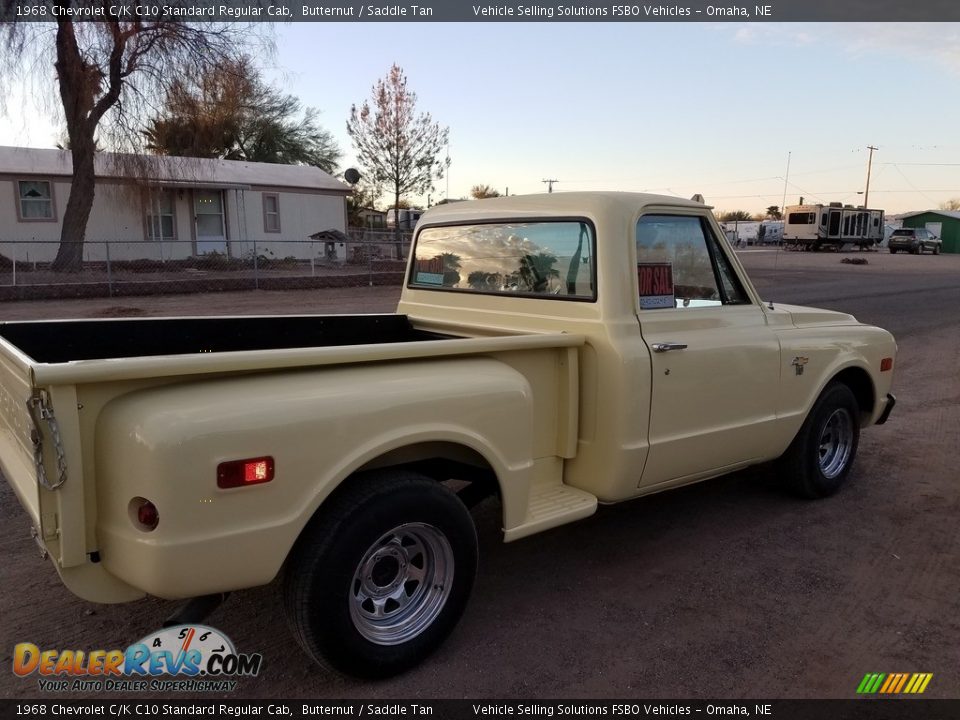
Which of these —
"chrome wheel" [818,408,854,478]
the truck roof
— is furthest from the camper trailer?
the truck roof

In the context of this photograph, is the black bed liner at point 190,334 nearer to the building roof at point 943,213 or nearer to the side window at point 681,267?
the side window at point 681,267

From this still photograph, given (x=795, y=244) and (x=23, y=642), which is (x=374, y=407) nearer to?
(x=23, y=642)

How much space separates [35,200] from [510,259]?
23.0m

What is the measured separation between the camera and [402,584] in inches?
120

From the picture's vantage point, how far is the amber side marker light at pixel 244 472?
2396 millimetres

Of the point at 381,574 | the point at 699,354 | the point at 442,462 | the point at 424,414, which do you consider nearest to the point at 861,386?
the point at 699,354

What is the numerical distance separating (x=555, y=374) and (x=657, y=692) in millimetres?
1427

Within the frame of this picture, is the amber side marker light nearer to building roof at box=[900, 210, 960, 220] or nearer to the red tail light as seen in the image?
the red tail light

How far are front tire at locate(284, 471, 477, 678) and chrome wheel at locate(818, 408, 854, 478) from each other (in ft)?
10.0

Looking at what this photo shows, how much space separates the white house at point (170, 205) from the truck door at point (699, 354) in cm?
1595

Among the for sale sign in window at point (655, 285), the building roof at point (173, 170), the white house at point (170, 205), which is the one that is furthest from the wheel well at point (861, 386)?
the building roof at point (173, 170)

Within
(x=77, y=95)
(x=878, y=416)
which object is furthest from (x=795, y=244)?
(x=878, y=416)
